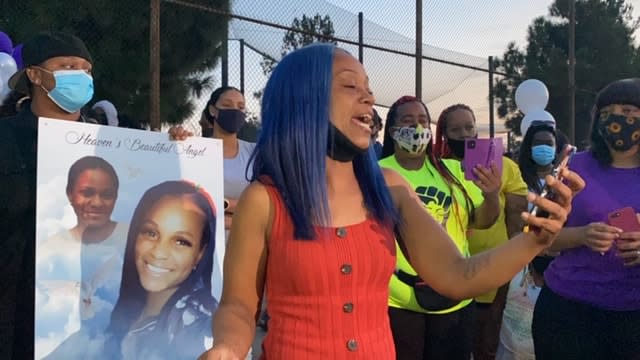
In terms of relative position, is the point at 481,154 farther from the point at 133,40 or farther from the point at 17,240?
the point at 133,40

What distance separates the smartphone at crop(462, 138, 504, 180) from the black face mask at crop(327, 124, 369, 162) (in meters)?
1.56

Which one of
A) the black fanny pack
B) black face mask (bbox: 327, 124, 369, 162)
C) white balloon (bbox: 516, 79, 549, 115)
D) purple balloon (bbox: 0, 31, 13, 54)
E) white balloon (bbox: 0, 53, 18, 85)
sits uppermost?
white balloon (bbox: 516, 79, 549, 115)

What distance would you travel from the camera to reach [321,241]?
1.83 metres

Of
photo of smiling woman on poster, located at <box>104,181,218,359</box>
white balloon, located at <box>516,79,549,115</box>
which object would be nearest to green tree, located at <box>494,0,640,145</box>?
white balloon, located at <box>516,79,549,115</box>

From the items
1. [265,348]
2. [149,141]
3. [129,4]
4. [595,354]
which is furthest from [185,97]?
[265,348]

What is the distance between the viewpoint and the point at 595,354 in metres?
3.05

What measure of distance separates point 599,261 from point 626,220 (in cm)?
22

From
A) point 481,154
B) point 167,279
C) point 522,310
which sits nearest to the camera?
point 167,279

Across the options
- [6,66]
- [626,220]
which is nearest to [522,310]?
[626,220]

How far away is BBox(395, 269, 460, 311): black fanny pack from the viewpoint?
11.3 ft

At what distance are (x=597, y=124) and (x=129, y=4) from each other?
7.72 meters

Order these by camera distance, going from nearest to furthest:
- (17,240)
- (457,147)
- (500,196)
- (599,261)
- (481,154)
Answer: (17,240) < (599,261) < (481,154) < (500,196) < (457,147)

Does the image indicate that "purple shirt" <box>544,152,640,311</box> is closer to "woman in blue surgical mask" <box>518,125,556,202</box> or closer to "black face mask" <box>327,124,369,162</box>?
"black face mask" <box>327,124,369,162</box>

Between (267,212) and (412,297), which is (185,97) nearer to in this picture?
(412,297)
